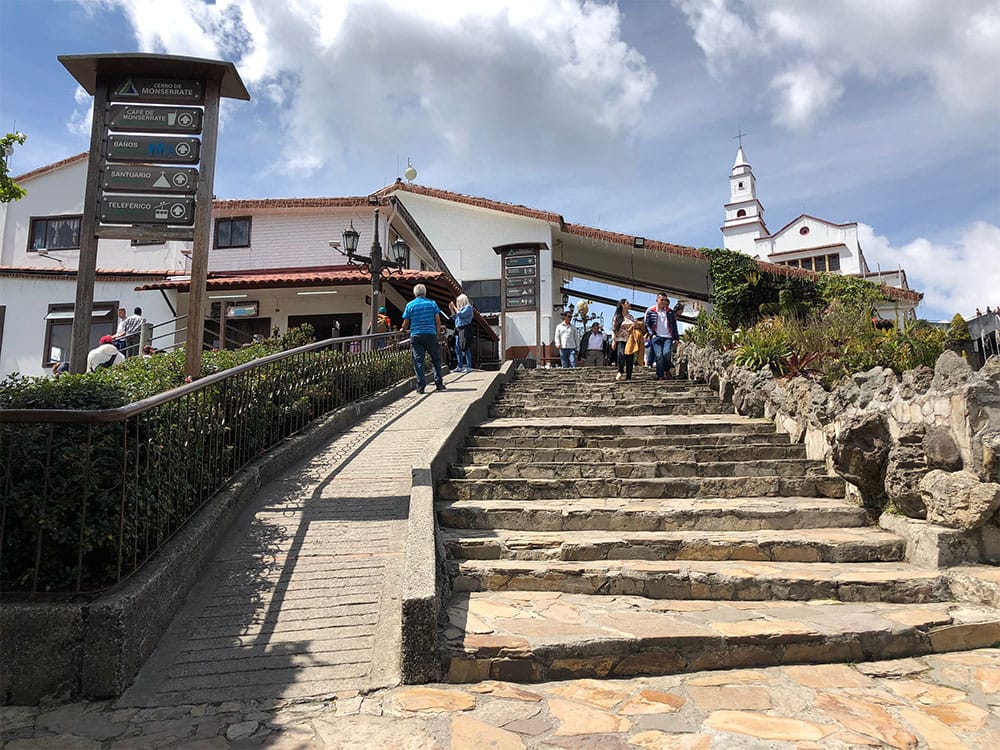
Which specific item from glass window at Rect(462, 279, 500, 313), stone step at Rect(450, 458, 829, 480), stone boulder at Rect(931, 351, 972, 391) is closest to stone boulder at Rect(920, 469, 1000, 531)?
stone boulder at Rect(931, 351, 972, 391)

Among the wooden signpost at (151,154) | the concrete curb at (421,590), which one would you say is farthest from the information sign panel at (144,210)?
the concrete curb at (421,590)

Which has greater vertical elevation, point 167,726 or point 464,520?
point 464,520

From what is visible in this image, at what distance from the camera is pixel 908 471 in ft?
15.6

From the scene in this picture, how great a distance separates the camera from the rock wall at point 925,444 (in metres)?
4.30

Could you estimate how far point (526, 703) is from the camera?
10.2ft

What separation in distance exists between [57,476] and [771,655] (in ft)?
13.4

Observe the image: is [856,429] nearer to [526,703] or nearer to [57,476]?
[526,703]

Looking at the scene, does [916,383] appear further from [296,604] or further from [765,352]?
[296,604]

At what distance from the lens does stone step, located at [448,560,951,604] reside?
4121 millimetres

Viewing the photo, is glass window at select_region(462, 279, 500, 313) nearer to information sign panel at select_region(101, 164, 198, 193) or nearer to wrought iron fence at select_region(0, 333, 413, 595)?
information sign panel at select_region(101, 164, 198, 193)

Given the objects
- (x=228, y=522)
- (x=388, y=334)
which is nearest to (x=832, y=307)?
(x=388, y=334)

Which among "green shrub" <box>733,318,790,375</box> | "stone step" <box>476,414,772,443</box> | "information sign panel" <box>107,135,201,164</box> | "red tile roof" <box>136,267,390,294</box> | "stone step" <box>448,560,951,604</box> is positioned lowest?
"stone step" <box>448,560,951,604</box>

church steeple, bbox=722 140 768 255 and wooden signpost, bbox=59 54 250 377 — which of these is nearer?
wooden signpost, bbox=59 54 250 377

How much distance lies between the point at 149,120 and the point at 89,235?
4.00 feet
